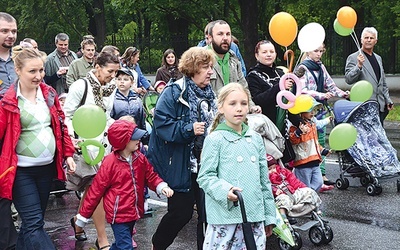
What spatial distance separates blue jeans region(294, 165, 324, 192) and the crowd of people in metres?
0.02

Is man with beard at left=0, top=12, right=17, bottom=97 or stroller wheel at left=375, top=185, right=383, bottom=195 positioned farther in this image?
stroller wheel at left=375, top=185, right=383, bottom=195

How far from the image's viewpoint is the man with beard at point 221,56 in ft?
22.6

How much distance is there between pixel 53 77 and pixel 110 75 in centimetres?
382

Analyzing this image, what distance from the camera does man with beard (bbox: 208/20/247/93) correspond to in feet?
22.6

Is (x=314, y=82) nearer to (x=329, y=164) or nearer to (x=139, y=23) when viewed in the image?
(x=329, y=164)

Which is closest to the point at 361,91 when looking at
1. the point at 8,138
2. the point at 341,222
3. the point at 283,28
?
the point at 341,222

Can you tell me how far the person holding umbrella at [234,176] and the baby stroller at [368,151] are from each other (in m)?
4.42

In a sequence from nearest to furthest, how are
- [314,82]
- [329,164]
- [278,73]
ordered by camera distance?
[278,73] < [314,82] < [329,164]

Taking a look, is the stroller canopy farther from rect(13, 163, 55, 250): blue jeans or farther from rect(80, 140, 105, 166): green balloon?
rect(13, 163, 55, 250): blue jeans

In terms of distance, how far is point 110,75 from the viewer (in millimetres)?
7000

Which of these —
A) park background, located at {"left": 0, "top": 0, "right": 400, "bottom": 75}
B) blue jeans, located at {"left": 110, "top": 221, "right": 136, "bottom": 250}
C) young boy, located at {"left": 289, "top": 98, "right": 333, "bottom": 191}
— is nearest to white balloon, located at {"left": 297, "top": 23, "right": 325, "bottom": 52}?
young boy, located at {"left": 289, "top": 98, "right": 333, "bottom": 191}

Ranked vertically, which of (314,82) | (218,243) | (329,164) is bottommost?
(329,164)

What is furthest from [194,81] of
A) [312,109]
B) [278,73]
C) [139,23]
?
[139,23]

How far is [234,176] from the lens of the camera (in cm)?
511
